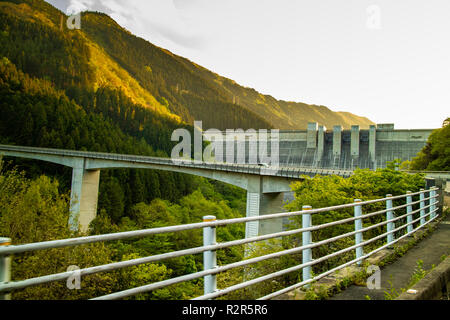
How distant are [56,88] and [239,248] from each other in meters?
125

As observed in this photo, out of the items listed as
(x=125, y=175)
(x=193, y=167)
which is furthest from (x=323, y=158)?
(x=125, y=175)

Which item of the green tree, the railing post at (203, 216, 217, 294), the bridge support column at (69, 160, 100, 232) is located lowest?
the bridge support column at (69, 160, 100, 232)

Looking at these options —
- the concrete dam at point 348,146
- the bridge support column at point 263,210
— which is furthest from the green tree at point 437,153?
the bridge support column at point 263,210

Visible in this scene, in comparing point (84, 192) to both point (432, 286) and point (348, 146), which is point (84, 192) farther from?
point (432, 286)

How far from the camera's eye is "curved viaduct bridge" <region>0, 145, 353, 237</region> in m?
29.4

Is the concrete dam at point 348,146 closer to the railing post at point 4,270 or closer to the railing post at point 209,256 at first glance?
the railing post at point 209,256

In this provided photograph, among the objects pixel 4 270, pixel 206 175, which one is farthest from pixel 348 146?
pixel 4 270

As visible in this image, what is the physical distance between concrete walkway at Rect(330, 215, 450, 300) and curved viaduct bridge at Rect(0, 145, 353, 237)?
822cm

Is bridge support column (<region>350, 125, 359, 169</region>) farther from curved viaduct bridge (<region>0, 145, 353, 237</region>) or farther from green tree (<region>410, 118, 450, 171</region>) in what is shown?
curved viaduct bridge (<region>0, 145, 353, 237</region>)

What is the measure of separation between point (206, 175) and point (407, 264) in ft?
106

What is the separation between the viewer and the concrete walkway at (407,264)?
14.1 feet

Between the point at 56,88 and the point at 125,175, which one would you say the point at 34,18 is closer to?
the point at 56,88

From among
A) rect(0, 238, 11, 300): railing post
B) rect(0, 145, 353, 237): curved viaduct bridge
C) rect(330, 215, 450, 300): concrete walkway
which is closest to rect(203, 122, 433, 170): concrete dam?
rect(0, 145, 353, 237): curved viaduct bridge
